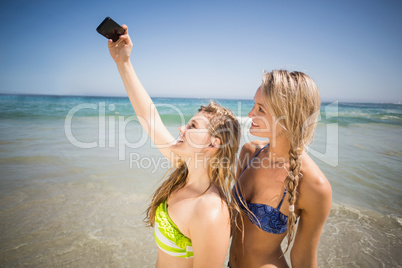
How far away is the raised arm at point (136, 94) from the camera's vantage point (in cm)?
176

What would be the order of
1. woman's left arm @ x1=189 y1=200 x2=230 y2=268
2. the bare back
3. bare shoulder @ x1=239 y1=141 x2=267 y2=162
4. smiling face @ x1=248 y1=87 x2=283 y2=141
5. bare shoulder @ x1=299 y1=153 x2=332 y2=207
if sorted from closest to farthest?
woman's left arm @ x1=189 y1=200 x2=230 y2=268 < bare shoulder @ x1=299 y1=153 x2=332 y2=207 < the bare back < smiling face @ x1=248 y1=87 x2=283 y2=141 < bare shoulder @ x1=239 y1=141 x2=267 y2=162

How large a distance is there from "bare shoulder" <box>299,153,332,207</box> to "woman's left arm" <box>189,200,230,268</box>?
2.08ft

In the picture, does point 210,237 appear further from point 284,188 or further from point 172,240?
point 284,188

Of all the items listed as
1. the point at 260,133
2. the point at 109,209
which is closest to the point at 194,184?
the point at 260,133

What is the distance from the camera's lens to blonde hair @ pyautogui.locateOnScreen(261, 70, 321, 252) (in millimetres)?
1569

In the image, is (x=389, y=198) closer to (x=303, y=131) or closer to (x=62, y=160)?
(x=303, y=131)

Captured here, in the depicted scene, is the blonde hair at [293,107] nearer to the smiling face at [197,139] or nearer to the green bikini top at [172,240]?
the smiling face at [197,139]

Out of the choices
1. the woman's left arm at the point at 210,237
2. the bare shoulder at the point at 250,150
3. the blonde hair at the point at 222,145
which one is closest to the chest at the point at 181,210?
the woman's left arm at the point at 210,237

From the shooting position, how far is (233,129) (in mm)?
1738

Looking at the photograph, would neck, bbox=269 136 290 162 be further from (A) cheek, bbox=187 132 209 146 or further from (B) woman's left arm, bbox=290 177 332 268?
(A) cheek, bbox=187 132 209 146

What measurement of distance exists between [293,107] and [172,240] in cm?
137

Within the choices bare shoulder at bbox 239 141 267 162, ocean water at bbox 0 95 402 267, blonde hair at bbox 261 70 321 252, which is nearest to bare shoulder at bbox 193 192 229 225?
blonde hair at bbox 261 70 321 252

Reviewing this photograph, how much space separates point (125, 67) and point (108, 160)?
5.01m

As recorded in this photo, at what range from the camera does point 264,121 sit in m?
1.72
